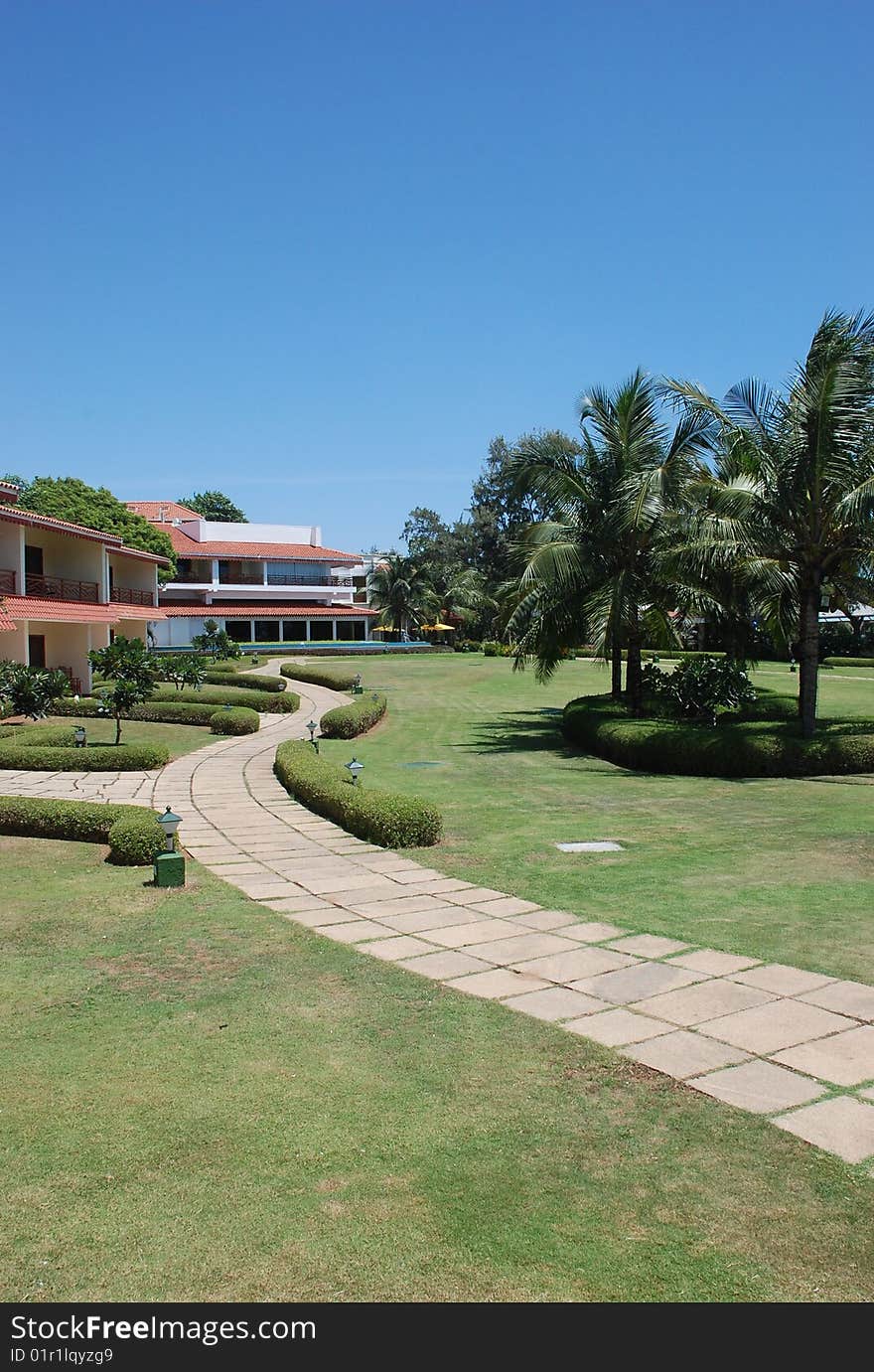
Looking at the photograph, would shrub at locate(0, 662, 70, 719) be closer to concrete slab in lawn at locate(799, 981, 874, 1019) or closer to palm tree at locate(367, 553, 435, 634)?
concrete slab in lawn at locate(799, 981, 874, 1019)

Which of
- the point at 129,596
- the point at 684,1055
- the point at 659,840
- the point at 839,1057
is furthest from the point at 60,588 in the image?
the point at 839,1057

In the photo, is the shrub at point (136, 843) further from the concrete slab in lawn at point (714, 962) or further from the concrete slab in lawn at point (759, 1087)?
the concrete slab in lawn at point (759, 1087)

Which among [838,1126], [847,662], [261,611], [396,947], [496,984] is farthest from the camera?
[261,611]

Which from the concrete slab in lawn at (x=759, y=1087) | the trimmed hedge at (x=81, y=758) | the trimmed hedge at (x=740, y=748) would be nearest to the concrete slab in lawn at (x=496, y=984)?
the concrete slab in lawn at (x=759, y=1087)

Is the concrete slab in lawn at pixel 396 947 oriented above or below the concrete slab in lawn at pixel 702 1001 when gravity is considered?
below

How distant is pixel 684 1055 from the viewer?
496 cm

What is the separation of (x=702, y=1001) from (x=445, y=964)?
169 cm

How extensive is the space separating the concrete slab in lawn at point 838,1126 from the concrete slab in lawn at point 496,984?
6.32 feet

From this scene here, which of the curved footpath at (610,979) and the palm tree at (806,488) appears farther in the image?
the palm tree at (806,488)

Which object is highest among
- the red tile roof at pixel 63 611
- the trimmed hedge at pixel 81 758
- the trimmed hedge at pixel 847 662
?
the red tile roof at pixel 63 611

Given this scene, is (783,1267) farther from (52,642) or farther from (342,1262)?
(52,642)

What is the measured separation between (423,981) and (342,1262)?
9.40 ft

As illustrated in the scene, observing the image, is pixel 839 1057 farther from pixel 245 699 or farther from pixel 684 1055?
pixel 245 699

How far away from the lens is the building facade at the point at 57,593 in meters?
26.5
